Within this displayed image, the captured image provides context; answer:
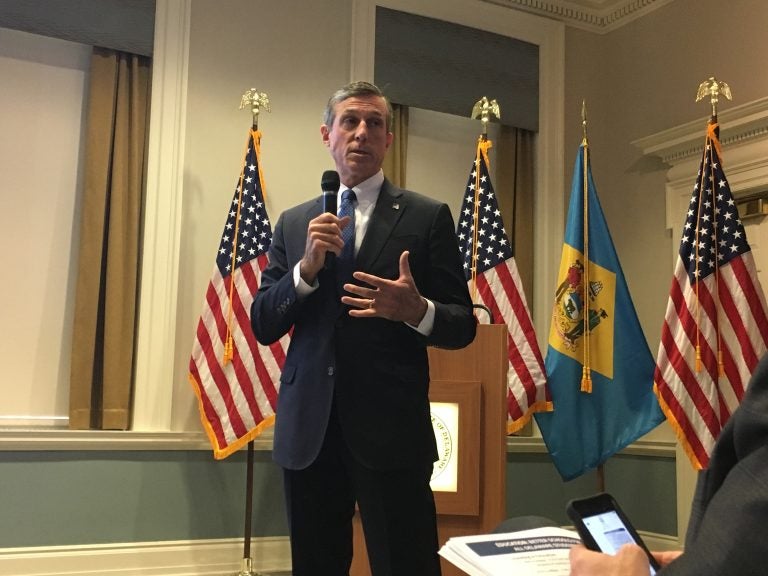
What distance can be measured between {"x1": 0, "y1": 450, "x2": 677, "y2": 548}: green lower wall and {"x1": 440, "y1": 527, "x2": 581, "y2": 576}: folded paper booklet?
298cm

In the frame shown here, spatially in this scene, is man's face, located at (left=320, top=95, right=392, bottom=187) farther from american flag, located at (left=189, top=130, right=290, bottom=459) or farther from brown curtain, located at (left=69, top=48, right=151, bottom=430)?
brown curtain, located at (left=69, top=48, right=151, bottom=430)

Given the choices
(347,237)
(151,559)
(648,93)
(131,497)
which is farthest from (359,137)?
(648,93)

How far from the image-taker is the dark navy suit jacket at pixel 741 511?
0.65 metres

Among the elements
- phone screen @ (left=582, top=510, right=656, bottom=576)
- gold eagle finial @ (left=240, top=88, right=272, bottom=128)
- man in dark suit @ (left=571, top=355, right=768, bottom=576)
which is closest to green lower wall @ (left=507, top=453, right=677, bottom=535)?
gold eagle finial @ (left=240, top=88, right=272, bottom=128)

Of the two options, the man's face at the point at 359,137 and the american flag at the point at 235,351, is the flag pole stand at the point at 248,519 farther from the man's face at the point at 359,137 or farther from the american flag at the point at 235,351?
the man's face at the point at 359,137

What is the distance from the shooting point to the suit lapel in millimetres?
1713

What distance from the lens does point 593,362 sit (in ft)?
12.7

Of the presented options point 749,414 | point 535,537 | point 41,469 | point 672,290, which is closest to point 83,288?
point 41,469

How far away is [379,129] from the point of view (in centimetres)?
183

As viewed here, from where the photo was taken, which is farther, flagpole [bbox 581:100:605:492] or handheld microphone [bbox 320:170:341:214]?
flagpole [bbox 581:100:605:492]

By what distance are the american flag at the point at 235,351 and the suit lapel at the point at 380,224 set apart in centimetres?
195

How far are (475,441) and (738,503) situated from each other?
7.70 ft

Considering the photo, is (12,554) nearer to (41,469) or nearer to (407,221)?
(41,469)

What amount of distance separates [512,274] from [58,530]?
239 cm
